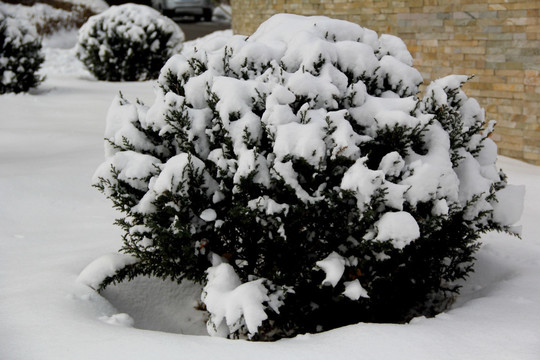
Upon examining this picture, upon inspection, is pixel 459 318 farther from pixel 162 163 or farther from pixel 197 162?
pixel 162 163

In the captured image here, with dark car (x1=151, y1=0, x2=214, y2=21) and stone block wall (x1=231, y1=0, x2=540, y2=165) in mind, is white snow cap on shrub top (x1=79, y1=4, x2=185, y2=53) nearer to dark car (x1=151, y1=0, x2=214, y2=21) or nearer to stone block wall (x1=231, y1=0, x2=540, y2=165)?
stone block wall (x1=231, y1=0, x2=540, y2=165)

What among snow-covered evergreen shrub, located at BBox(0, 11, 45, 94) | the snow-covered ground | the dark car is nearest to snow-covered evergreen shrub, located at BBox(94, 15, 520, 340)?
the snow-covered ground

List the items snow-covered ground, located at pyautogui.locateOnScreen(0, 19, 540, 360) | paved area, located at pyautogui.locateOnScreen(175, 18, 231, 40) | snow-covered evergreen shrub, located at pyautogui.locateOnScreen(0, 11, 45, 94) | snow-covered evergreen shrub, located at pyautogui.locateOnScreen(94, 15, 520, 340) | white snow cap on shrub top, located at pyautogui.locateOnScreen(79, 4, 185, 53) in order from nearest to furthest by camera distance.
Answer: snow-covered ground, located at pyautogui.locateOnScreen(0, 19, 540, 360), snow-covered evergreen shrub, located at pyautogui.locateOnScreen(94, 15, 520, 340), snow-covered evergreen shrub, located at pyautogui.locateOnScreen(0, 11, 45, 94), white snow cap on shrub top, located at pyautogui.locateOnScreen(79, 4, 185, 53), paved area, located at pyautogui.locateOnScreen(175, 18, 231, 40)

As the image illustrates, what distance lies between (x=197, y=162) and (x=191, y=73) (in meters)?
0.57

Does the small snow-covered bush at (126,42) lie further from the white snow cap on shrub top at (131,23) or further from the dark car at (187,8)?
the dark car at (187,8)

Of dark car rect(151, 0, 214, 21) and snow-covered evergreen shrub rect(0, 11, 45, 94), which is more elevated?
snow-covered evergreen shrub rect(0, 11, 45, 94)

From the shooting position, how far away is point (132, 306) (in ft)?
10.4

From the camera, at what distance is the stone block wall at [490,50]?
5.93m

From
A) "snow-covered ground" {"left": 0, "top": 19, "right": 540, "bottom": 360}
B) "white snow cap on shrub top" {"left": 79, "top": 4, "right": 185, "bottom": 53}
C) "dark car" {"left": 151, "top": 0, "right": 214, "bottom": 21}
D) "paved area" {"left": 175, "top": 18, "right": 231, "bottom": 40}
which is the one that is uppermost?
"white snow cap on shrub top" {"left": 79, "top": 4, "right": 185, "bottom": 53}

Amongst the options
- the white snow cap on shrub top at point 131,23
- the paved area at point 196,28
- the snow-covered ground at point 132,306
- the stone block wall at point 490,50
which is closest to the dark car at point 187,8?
the paved area at point 196,28

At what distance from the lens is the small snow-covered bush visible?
39.0ft

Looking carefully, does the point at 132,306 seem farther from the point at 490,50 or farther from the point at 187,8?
A: the point at 187,8

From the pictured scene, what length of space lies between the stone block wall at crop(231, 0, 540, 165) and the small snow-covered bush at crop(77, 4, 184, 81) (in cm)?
618

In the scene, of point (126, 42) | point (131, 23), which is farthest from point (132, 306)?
point (131, 23)
